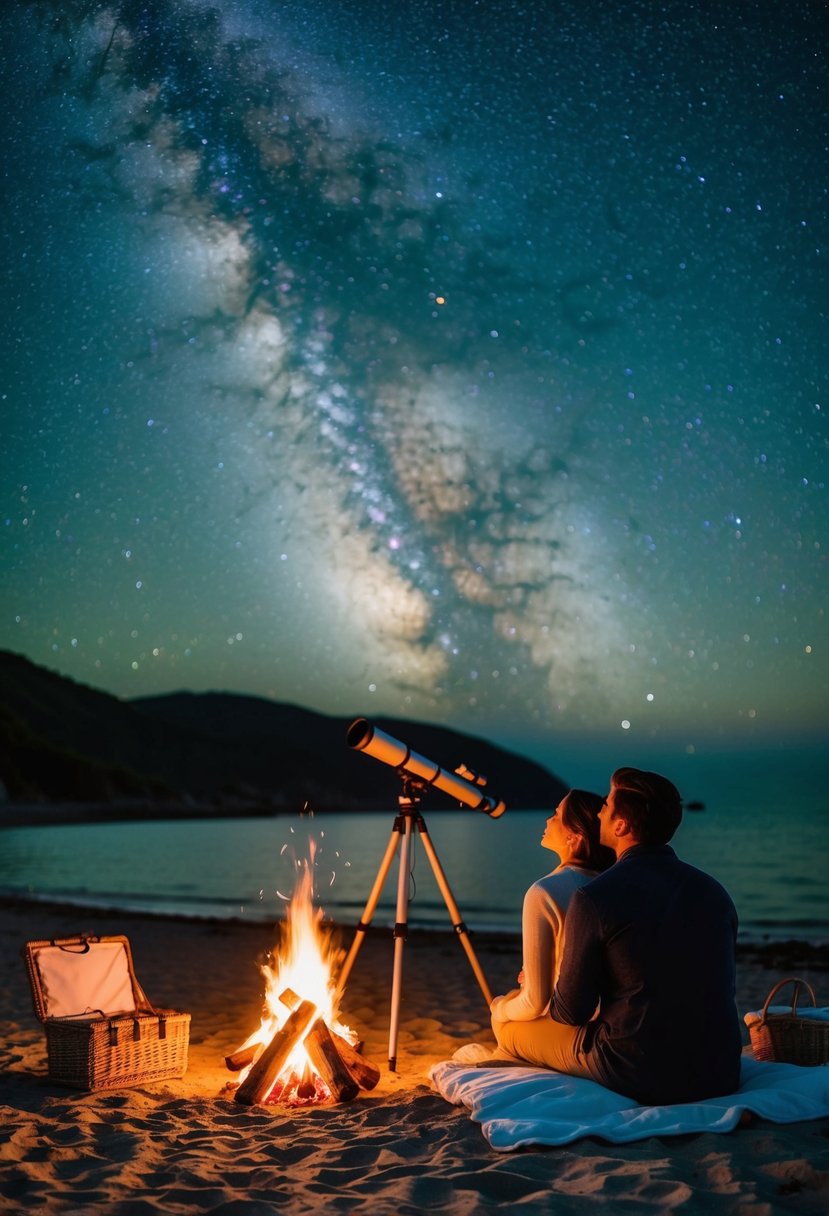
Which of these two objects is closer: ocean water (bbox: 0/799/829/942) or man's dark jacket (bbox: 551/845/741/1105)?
man's dark jacket (bbox: 551/845/741/1105)

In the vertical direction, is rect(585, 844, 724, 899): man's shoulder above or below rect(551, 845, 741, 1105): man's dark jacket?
above

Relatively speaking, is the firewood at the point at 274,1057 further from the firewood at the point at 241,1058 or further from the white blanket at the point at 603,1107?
the white blanket at the point at 603,1107

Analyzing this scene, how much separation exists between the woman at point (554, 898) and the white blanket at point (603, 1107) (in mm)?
332

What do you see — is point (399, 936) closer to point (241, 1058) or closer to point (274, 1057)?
point (274, 1057)

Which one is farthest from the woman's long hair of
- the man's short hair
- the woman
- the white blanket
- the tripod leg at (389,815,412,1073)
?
the tripod leg at (389,815,412,1073)

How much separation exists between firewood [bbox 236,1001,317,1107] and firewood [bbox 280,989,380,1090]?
0.57 ft

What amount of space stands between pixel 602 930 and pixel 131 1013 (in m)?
2.97

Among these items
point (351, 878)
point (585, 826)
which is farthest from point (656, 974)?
point (351, 878)

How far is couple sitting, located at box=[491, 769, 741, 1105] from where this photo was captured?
3762mm

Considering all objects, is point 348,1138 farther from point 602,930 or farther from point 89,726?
point 89,726

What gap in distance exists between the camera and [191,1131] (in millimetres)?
4230

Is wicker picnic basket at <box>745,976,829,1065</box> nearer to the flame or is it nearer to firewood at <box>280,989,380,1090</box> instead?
firewood at <box>280,989,380,1090</box>

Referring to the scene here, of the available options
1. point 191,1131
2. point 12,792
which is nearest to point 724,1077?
point 191,1131

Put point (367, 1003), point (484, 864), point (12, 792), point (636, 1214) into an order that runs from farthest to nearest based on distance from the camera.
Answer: point (12, 792) → point (484, 864) → point (367, 1003) → point (636, 1214)
